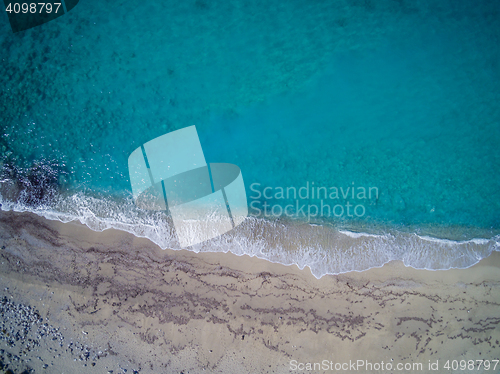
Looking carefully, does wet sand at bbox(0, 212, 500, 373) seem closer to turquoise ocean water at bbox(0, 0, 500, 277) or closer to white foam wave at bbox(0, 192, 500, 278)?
white foam wave at bbox(0, 192, 500, 278)

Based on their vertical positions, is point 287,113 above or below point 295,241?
above

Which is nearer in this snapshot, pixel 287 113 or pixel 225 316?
pixel 225 316

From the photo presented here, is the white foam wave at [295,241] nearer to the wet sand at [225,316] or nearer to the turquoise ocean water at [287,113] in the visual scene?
the turquoise ocean water at [287,113]

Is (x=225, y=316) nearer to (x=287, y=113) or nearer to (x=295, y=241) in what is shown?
(x=295, y=241)

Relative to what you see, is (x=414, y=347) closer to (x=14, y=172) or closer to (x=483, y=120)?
(x=483, y=120)

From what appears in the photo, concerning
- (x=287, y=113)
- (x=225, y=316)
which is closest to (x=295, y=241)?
(x=225, y=316)

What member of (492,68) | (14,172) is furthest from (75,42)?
(492,68)
